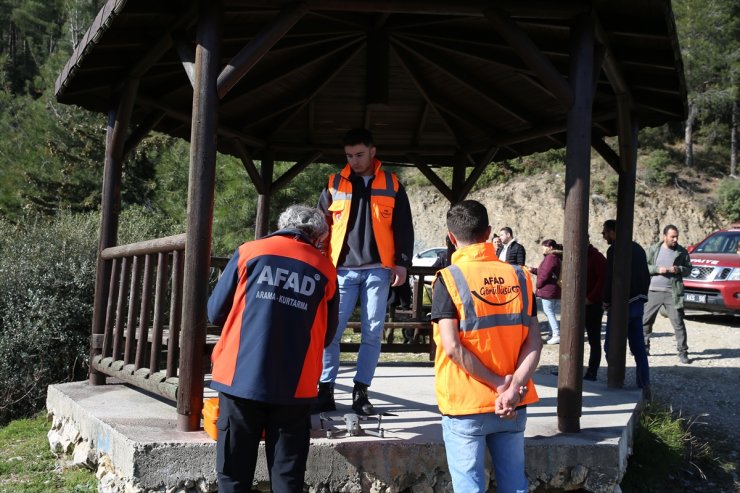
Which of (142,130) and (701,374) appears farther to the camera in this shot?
(701,374)

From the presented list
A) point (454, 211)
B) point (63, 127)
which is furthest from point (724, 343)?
point (63, 127)

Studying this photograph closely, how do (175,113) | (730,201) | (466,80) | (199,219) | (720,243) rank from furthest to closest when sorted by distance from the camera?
(730,201) → (720,243) → (466,80) → (175,113) → (199,219)

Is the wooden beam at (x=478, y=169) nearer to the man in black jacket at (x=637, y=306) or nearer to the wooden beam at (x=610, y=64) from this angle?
the man in black jacket at (x=637, y=306)

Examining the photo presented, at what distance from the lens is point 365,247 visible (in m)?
4.65

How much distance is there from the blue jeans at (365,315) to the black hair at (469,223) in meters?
1.44

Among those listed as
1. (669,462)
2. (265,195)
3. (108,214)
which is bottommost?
(669,462)

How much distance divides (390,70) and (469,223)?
174 inches

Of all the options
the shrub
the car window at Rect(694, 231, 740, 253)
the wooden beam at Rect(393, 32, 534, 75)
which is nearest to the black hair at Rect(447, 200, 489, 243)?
the wooden beam at Rect(393, 32, 534, 75)

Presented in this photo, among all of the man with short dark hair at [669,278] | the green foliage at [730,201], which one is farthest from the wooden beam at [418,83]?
the green foliage at [730,201]

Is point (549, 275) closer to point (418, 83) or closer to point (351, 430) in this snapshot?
point (418, 83)

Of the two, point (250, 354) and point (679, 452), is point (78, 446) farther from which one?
point (679, 452)

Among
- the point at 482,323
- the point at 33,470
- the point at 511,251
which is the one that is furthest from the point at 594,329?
the point at 33,470

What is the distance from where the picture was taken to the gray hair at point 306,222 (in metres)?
3.43

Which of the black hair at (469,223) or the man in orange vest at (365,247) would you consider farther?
the man in orange vest at (365,247)
